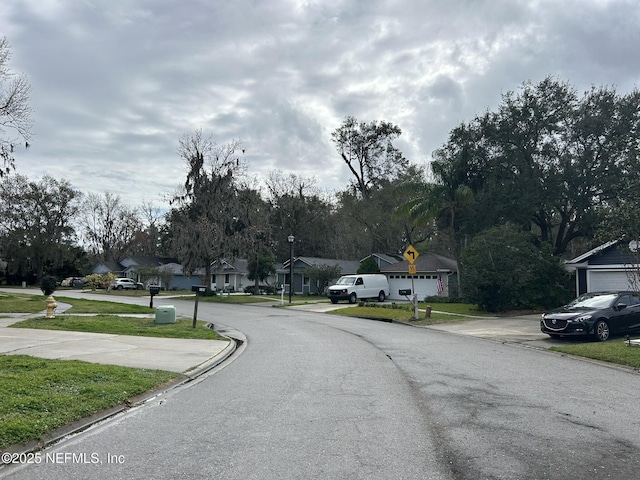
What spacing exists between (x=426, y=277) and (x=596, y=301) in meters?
24.8

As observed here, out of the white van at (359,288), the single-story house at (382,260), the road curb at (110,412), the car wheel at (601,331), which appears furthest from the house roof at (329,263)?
the road curb at (110,412)

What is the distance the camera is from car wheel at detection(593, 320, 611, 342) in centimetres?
1578

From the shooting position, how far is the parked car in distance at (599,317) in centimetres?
1580

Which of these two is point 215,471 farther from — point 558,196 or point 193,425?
point 558,196

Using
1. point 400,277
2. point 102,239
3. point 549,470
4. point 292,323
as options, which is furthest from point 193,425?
point 102,239

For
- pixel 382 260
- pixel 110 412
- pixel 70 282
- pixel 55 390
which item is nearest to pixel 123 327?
pixel 55 390

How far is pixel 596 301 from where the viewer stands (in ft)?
56.1

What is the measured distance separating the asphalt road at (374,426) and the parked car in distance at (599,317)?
3871mm

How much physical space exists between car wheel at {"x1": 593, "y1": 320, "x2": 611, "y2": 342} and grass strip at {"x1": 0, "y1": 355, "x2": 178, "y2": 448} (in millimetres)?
11978

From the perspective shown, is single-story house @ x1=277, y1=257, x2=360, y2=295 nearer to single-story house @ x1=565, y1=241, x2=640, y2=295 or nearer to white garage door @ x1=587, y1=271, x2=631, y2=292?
single-story house @ x1=565, y1=241, x2=640, y2=295

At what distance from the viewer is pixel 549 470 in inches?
203

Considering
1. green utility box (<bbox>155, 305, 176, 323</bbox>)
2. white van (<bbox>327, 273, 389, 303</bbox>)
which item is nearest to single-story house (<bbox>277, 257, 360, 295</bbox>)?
white van (<bbox>327, 273, 389, 303</bbox>)

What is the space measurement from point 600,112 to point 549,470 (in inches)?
1285

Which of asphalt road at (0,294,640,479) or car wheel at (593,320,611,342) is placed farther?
car wheel at (593,320,611,342)
